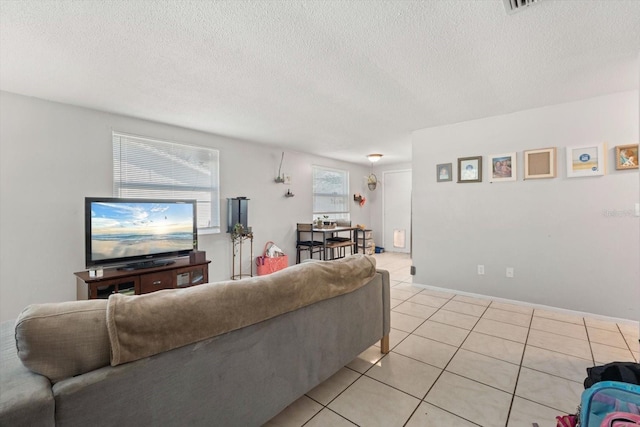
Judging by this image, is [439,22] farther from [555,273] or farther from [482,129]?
[555,273]

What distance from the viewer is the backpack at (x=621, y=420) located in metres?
0.90

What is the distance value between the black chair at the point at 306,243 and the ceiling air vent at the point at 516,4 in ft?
13.2

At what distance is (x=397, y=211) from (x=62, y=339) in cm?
673

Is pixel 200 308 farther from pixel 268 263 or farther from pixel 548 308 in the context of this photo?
pixel 548 308

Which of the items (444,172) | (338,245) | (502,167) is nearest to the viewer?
(502,167)

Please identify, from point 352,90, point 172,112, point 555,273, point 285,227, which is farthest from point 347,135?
point 555,273

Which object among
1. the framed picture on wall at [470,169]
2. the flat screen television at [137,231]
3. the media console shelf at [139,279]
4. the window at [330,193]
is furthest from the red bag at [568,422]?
the window at [330,193]

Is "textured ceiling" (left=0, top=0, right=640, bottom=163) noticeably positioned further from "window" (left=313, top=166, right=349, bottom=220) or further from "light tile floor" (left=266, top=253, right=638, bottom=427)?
"window" (left=313, top=166, right=349, bottom=220)

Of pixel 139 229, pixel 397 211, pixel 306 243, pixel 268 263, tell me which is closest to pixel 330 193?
pixel 306 243

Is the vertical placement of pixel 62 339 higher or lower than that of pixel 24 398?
higher

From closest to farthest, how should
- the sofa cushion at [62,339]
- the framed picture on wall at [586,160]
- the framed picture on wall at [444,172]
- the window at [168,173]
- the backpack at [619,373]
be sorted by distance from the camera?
the sofa cushion at [62,339]
the backpack at [619,373]
the framed picture on wall at [586,160]
the window at [168,173]
the framed picture on wall at [444,172]

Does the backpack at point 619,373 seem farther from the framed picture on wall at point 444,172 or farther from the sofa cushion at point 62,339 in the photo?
the framed picture on wall at point 444,172

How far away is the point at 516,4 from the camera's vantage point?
5.07 feet

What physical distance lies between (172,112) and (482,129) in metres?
3.67
